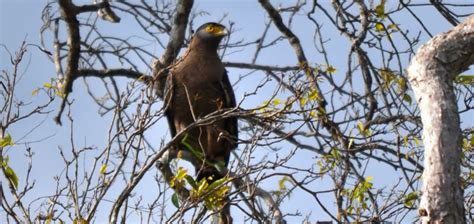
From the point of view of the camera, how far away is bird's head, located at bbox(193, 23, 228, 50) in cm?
658

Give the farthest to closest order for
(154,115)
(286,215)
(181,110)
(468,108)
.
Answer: (181,110) < (468,108) < (286,215) < (154,115)

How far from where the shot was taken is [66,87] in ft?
18.7

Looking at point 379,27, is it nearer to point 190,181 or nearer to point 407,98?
point 407,98

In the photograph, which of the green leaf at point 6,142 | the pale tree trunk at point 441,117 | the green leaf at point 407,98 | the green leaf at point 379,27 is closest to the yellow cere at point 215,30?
the green leaf at point 379,27

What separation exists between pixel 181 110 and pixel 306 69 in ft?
6.06

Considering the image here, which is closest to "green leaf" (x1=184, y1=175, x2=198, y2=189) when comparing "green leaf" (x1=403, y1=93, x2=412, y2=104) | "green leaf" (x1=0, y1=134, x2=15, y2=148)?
"green leaf" (x1=0, y1=134, x2=15, y2=148)

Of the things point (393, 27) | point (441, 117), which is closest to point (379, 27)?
point (393, 27)

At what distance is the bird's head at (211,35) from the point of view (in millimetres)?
6578

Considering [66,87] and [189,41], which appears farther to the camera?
[189,41]

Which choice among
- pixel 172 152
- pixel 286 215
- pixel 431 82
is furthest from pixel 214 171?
pixel 431 82

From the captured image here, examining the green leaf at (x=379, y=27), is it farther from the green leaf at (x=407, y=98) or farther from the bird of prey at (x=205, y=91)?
the bird of prey at (x=205, y=91)

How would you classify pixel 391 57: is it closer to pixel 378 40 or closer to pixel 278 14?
pixel 378 40

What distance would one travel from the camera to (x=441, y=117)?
9.53 feet

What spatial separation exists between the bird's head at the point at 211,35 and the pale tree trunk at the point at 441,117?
3.49 m
